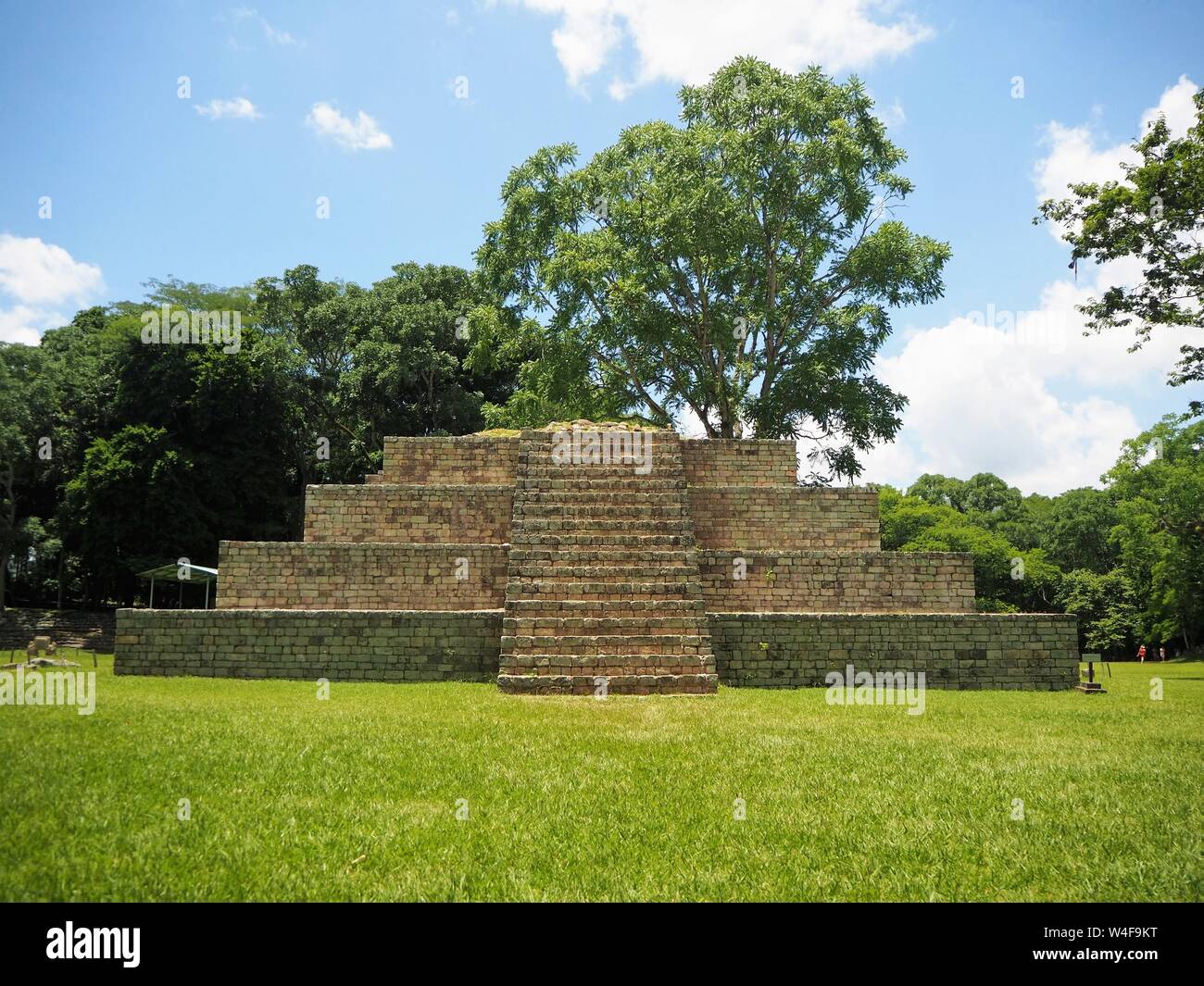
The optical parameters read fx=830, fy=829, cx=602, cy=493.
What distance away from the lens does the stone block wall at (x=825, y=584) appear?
1459cm

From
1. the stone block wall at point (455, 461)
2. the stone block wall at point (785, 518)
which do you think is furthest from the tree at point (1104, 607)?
the stone block wall at point (455, 461)

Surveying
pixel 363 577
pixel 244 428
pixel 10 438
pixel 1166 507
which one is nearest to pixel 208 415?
pixel 244 428

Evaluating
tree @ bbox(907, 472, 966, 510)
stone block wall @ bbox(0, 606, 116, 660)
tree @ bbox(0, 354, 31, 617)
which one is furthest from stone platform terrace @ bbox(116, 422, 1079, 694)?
tree @ bbox(907, 472, 966, 510)

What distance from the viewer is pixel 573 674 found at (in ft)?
36.0

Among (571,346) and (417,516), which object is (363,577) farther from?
(571,346)

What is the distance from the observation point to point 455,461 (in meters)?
17.7

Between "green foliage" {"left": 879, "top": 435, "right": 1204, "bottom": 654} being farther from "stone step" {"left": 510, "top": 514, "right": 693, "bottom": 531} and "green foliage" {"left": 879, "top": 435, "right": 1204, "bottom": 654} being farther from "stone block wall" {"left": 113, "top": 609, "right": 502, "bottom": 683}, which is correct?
"stone block wall" {"left": 113, "top": 609, "right": 502, "bottom": 683}

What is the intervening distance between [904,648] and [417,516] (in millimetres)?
8970

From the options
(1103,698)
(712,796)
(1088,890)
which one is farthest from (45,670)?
(1103,698)

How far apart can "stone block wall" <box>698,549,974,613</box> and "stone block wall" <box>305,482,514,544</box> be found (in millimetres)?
4139

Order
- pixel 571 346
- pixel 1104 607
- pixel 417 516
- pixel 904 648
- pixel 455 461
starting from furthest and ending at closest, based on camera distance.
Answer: pixel 1104 607
pixel 571 346
pixel 455 461
pixel 417 516
pixel 904 648

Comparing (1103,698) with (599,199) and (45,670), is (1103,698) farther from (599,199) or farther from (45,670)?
(599,199)
